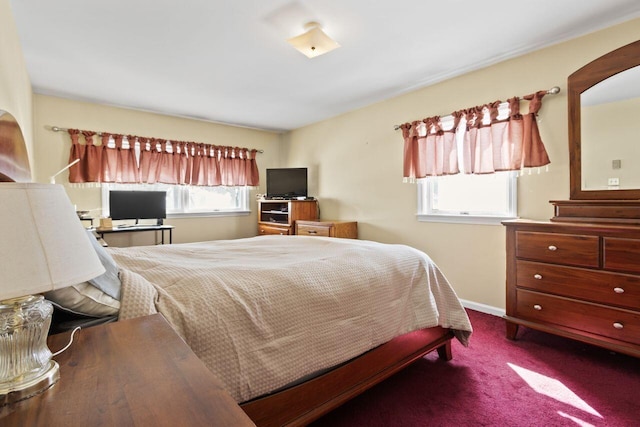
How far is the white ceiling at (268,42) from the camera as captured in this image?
2080 millimetres

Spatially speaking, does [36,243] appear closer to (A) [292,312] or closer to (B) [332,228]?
(A) [292,312]

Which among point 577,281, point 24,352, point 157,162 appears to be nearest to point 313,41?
point 24,352

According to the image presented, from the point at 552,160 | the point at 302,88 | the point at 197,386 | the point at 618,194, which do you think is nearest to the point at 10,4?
the point at 302,88

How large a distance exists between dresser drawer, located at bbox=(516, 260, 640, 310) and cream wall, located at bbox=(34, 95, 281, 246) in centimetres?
398

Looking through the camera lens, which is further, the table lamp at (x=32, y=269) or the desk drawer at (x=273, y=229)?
the desk drawer at (x=273, y=229)

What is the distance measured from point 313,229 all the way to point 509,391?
2807mm

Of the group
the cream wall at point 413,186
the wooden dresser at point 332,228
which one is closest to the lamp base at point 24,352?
the cream wall at point 413,186

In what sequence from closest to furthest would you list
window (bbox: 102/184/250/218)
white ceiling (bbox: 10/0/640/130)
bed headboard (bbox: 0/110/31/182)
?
1. bed headboard (bbox: 0/110/31/182)
2. white ceiling (bbox: 10/0/640/130)
3. window (bbox: 102/184/250/218)

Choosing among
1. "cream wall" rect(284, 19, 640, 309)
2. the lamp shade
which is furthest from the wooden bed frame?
"cream wall" rect(284, 19, 640, 309)

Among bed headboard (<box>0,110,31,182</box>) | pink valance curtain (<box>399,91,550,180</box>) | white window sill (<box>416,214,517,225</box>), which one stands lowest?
white window sill (<box>416,214,517,225</box>)

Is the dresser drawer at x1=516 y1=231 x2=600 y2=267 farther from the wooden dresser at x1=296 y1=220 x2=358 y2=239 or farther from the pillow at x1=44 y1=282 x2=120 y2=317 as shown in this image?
the pillow at x1=44 y1=282 x2=120 y2=317

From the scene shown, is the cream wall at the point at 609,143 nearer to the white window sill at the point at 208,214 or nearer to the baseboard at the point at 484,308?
the baseboard at the point at 484,308

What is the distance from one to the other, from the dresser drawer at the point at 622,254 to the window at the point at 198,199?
14.4ft

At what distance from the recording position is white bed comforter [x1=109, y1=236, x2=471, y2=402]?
44.3 inches
